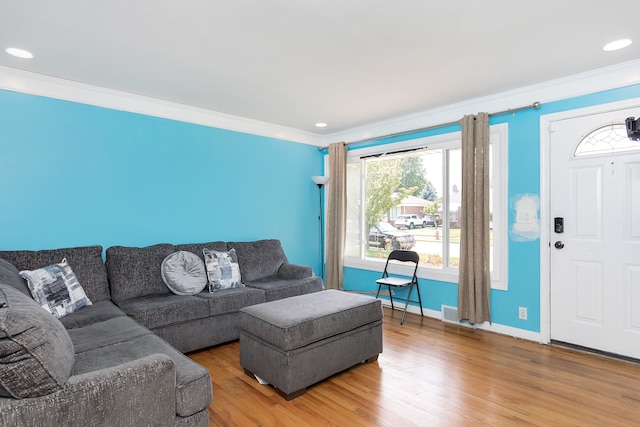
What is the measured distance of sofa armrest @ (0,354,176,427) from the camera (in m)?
1.21

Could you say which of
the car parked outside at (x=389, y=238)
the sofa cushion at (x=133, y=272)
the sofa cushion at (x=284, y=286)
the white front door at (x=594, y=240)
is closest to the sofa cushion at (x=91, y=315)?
the sofa cushion at (x=133, y=272)

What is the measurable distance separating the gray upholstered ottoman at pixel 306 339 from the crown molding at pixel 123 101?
8.26 feet

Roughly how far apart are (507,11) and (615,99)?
1.68 meters

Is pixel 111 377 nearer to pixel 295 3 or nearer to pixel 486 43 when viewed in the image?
pixel 295 3

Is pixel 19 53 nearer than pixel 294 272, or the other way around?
pixel 19 53

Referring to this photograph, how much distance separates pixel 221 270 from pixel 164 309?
79 cm

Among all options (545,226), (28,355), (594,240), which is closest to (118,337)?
(28,355)

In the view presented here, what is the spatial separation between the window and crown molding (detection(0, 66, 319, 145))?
59.4 inches

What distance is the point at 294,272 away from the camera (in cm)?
421

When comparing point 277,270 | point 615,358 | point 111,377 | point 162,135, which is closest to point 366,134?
point 277,270

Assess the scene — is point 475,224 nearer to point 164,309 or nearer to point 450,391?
point 450,391

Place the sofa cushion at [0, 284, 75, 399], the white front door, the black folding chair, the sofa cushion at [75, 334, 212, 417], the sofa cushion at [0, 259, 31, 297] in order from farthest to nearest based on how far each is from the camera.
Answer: the black folding chair → the white front door → the sofa cushion at [0, 259, 31, 297] → the sofa cushion at [75, 334, 212, 417] → the sofa cushion at [0, 284, 75, 399]

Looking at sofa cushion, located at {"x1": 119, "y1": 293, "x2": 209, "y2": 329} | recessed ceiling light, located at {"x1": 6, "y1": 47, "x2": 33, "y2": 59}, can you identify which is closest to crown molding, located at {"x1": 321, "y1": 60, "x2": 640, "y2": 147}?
sofa cushion, located at {"x1": 119, "y1": 293, "x2": 209, "y2": 329}

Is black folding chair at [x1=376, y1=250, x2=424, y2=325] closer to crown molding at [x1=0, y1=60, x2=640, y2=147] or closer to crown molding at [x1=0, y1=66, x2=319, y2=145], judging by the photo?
crown molding at [x1=0, y1=60, x2=640, y2=147]
